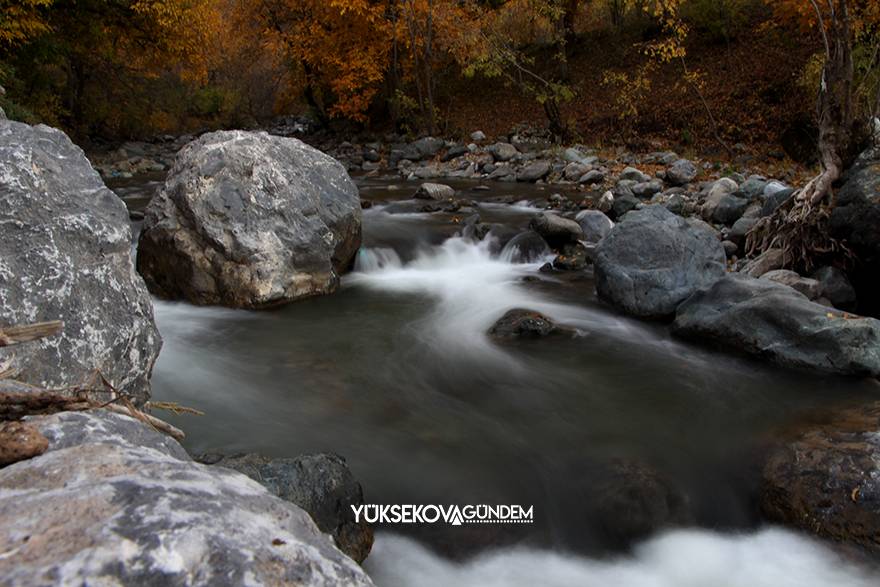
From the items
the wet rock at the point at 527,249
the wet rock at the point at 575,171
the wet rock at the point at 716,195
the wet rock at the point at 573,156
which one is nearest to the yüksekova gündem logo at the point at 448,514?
the wet rock at the point at 527,249

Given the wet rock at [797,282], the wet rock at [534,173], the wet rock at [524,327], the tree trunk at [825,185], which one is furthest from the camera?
the wet rock at [534,173]

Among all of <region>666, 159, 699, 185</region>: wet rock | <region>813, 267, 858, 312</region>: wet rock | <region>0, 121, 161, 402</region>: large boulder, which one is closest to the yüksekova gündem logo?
<region>0, 121, 161, 402</region>: large boulder

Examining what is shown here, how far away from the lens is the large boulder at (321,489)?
3389 mm

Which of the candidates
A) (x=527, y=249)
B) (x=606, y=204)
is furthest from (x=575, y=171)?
(x=527, y=249)

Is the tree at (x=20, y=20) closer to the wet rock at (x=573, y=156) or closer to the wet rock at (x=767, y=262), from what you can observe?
the wet rock at (x=573, y=156)

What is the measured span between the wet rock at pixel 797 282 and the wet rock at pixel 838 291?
138 millimetres

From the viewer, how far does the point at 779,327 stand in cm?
571

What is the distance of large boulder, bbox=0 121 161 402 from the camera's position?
3.45 meters

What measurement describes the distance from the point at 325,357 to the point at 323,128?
75.1 feet

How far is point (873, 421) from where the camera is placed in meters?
4.45

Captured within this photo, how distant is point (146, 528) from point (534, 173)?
15217 millimetres

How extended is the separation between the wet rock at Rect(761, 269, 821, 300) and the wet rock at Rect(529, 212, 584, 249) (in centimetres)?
303

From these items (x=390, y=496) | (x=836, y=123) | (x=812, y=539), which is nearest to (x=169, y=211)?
(x=390, y=496)

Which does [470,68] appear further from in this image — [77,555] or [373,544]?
[77,555]
